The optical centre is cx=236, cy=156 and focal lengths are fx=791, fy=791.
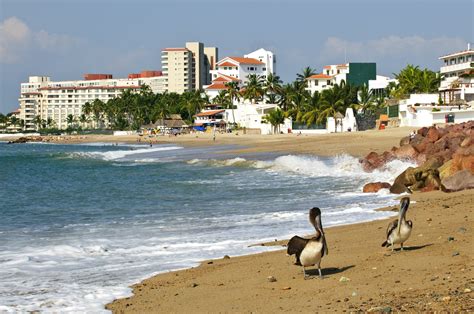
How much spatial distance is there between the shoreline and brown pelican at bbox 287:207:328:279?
23cm

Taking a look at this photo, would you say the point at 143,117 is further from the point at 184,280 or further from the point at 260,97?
the point at 184,280

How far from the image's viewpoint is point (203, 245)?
44.7ft

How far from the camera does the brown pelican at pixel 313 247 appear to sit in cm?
902

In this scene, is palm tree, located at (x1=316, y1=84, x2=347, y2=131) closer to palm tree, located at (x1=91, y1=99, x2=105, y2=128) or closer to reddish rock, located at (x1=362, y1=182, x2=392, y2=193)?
reddish rock, located at (x1=362, y1=182, x2=392, y2=193)

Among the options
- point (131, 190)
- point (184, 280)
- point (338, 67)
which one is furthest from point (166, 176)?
point (338, 67)

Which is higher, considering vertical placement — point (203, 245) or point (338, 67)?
point (338, 67)

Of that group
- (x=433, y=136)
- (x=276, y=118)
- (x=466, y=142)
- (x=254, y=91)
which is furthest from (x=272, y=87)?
(x=466, y=142)

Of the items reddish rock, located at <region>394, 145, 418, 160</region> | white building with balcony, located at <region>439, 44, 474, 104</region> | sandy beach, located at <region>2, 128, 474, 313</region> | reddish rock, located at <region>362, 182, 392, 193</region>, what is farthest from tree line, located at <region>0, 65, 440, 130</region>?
sandy beach, located at <region>2, 128, 474, 313</region>

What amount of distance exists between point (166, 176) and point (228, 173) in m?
3.23

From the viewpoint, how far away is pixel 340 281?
882 cm

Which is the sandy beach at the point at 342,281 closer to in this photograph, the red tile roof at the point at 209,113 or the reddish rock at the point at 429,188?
the reddish rock at the point at 429,188

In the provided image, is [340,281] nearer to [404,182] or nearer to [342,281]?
[342,281]

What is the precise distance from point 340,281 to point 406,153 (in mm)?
22820

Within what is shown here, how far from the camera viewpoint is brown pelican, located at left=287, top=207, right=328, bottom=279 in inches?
355
